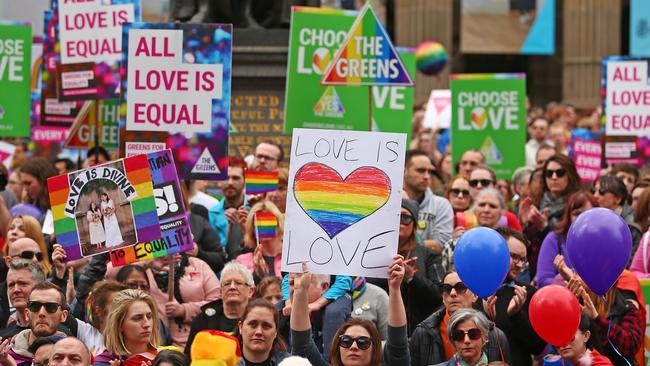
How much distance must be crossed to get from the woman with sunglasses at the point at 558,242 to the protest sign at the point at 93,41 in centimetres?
431

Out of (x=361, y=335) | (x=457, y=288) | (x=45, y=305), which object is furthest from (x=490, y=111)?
(x=361, y=335)

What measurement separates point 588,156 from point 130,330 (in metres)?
8.69

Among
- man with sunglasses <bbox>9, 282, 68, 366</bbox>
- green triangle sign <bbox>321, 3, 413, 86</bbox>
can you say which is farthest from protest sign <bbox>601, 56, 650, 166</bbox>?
man with sunglasses <bbox>9, 282, 68, 366</bbox>

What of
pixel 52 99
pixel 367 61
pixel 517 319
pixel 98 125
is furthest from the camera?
pixel 52 99

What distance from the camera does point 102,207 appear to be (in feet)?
35.9

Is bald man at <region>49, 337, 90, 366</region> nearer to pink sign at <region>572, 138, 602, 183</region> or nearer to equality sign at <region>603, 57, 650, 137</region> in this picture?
equality sign at <region>603, 57, 650, 137</region>

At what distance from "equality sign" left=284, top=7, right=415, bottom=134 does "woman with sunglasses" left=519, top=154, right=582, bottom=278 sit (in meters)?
2.43

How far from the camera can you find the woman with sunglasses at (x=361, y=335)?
9109mm

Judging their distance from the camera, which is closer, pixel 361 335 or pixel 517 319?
pixel 361 335

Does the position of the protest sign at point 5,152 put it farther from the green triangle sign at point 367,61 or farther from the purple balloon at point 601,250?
the purple balloon at point 601,250

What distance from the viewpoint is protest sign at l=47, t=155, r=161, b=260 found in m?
10.8

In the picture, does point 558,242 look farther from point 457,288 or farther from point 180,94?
point 180,94

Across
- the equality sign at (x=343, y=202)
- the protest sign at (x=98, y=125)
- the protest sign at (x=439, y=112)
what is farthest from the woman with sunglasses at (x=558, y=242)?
the protest sign at (x=439, y=112)

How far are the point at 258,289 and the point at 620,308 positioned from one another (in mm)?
2217
